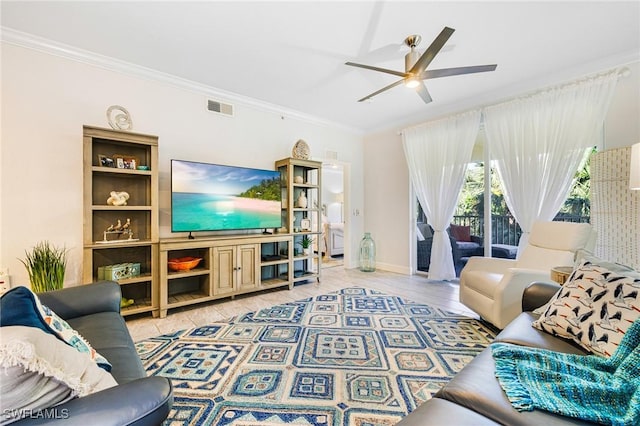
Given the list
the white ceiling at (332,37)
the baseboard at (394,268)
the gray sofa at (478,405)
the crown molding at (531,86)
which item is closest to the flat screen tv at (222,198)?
the white ceiling at (332,37)

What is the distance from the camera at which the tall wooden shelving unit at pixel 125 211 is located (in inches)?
→ 98.2

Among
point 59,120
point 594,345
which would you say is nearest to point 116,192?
point 59,120

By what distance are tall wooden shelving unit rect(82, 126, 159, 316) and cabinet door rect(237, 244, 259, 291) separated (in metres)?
0.89

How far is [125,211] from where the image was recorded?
296 centimetres

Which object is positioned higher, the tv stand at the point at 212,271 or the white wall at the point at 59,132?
the white wall at the point at 59,132

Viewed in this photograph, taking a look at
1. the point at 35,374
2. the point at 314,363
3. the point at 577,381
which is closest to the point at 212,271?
the point at 314,363

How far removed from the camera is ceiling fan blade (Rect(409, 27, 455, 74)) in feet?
6.06

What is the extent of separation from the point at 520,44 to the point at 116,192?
4323mm

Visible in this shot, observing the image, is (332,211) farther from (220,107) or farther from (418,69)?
(418,69)

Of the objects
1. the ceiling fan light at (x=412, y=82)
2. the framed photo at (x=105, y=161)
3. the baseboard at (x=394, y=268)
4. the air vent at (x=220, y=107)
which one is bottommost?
the baseboard at (x=394, y=268)

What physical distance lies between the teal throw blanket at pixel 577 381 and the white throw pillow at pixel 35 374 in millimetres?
1329

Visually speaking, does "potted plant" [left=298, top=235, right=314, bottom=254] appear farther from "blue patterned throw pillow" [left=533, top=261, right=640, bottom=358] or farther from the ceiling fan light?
"blue patterned throw pillow" [left=533, top=261, right=640, bottom=358]

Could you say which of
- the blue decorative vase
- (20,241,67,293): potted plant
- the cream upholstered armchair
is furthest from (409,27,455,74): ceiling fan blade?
(20,241,67,293): potted plant

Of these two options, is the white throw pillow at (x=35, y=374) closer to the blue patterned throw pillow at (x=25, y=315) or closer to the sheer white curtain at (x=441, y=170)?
the blue patterned throw pillow at (x=25, y=315)
